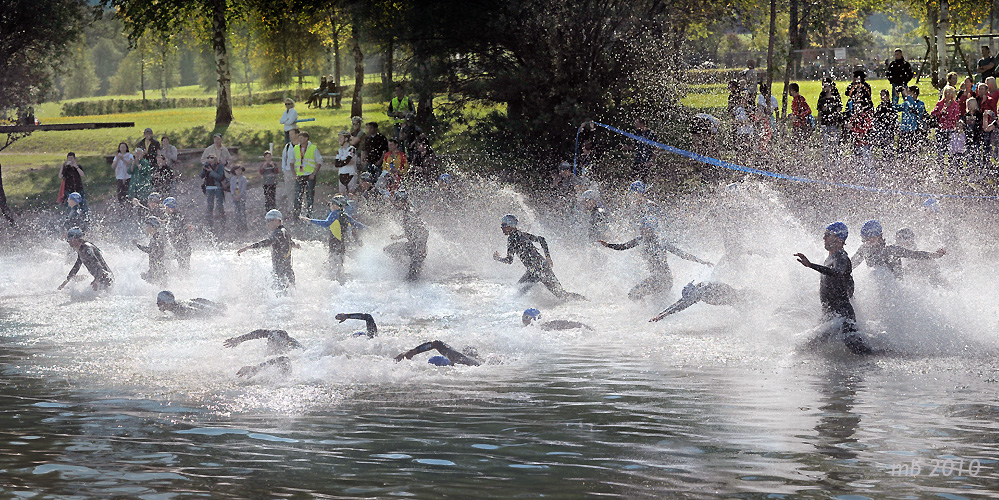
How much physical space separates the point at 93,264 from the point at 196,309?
10.4 feet

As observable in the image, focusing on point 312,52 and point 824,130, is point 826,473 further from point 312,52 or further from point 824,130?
point 312,52

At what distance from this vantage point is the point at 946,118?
63.0 ft

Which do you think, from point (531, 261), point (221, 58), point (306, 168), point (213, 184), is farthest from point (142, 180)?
point (221, 58)

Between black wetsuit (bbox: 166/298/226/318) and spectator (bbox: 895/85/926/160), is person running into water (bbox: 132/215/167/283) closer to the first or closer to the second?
black wetsuit (bbox: 166/298/226/318)

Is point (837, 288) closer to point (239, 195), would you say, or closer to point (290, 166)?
point (290, 166)

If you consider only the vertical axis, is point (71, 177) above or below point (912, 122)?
below

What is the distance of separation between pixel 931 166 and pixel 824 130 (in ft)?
6.44

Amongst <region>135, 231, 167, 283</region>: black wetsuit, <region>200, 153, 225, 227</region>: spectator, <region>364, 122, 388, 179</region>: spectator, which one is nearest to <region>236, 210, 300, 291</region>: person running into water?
<region>135, 231, 167, 283</region>: black wetsuit

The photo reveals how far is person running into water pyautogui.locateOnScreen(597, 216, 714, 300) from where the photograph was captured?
16375 mm

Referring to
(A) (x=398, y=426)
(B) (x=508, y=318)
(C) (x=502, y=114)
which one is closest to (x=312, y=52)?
(C) (x=502, y=114)

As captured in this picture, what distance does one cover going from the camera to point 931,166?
20188 millimetres

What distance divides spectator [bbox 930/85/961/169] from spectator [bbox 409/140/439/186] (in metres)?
9.94

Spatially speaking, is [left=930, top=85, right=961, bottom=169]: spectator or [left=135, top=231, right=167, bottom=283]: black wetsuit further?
[left=930, top=85, right=961, bottom=169]: spectator

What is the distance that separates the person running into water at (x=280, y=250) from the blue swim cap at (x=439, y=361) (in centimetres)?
617
